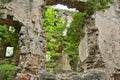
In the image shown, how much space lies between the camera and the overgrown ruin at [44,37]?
31.3 ft

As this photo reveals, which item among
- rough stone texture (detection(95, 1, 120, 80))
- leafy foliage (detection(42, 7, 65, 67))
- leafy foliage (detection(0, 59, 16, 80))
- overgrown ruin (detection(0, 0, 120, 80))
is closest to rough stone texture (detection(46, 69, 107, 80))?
overgrown ruin (detection(0, 0, 120, 80))

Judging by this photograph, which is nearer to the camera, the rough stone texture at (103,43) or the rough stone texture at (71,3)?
the rough stone texture at (103,43)

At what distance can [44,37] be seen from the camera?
10180 millimetres

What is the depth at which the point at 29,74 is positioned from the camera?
30.4 feet

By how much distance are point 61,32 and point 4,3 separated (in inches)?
285

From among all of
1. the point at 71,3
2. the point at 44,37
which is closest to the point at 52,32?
the point at 71,3

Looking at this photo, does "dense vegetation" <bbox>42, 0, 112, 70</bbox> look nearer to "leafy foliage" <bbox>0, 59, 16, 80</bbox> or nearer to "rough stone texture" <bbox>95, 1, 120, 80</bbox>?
"rough stone texture" <bbox>95, 1, 120, 80</bbox>

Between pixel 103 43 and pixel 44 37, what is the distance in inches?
101

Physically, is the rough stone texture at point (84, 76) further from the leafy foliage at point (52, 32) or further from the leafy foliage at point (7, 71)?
the leafy foliage at point (52, 32)

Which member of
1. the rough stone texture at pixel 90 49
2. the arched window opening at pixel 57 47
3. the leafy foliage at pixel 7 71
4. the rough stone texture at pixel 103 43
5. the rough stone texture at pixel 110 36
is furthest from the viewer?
the arched window opening at pixel 57 47

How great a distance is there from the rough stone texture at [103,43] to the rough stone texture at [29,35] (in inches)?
79.6

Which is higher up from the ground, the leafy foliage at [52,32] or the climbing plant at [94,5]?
the climbing plant at [94,5]

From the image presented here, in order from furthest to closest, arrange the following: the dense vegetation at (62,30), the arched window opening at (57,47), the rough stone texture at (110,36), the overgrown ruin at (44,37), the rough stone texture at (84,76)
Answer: the arched window opening at (57,47) → the dense vegetation at (62,30) → the rough stone texture at (110,36) → the overgrown ruin at (44,37) → the rough stone texture at (84,76)

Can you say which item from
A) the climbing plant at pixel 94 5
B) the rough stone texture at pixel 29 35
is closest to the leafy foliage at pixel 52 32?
the climbing plant at pixel 94 5
